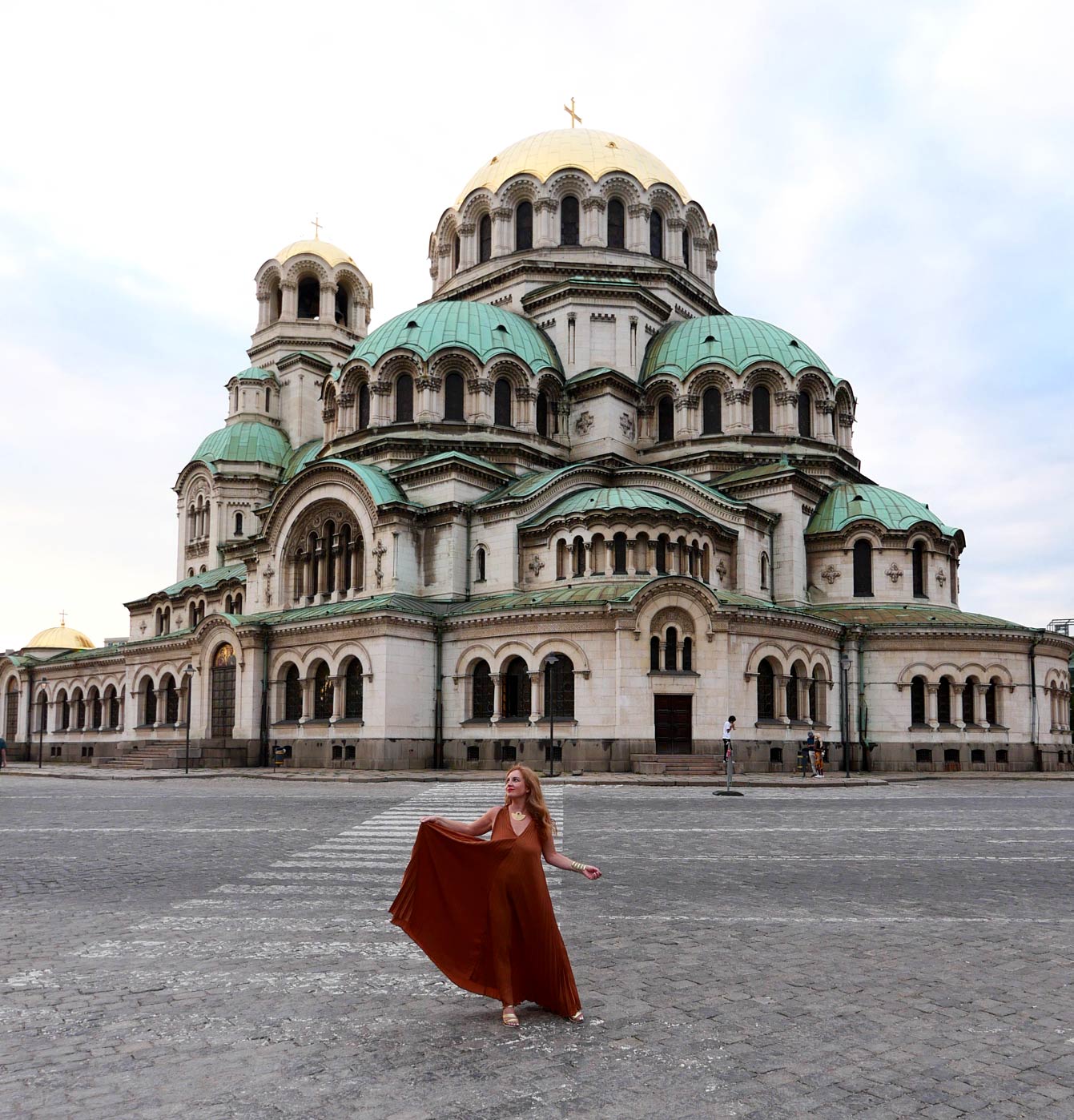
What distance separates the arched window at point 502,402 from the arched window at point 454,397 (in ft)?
4.97

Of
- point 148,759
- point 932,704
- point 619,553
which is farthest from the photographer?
point 148,759

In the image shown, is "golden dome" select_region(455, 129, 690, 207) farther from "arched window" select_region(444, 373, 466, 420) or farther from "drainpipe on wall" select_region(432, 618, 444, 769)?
"drainpipe on wall" select_region(432, 618, 444, 769)

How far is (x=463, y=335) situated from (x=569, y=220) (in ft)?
35.6

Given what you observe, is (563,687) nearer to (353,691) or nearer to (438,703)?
(438,703)

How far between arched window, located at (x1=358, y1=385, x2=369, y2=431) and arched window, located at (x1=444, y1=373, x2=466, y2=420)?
4.24m

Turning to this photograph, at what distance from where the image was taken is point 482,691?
4138cm

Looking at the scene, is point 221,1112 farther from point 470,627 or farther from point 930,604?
point 930,604

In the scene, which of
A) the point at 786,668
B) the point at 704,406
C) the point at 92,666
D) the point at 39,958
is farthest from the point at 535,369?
the point at 39,958

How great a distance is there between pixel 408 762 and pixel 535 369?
18.9 m

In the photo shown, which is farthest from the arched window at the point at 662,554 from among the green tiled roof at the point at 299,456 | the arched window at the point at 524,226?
the green tiled roof at the point at 299,456

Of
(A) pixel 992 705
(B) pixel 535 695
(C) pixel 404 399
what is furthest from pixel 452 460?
(A) pixel 992 705

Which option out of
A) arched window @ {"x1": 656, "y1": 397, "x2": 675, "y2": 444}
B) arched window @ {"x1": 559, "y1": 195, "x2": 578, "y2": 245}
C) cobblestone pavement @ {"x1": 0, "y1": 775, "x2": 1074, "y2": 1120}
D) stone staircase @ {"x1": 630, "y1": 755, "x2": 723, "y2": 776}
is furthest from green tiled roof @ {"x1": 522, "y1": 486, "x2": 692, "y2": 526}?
cobblestone pavement @ {"x1": 0, "y1": 775, "x2": 1074, "y2": 1120}

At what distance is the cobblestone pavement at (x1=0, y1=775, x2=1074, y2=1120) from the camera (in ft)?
19.6

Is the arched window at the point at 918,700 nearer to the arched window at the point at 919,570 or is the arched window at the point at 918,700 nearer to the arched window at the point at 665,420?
the arched window at the point at 919,570
